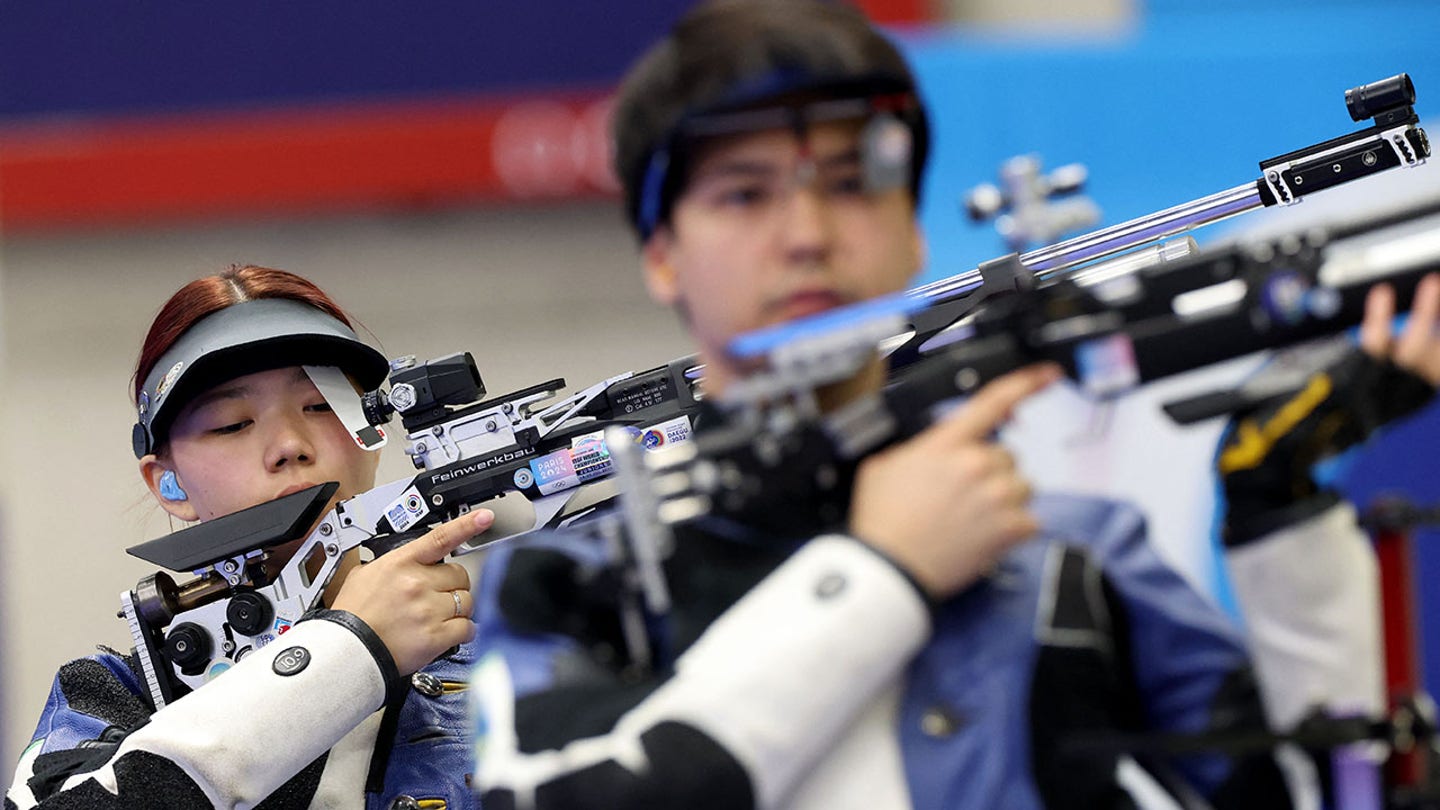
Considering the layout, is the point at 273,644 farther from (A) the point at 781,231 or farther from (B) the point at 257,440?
(A) the point at 781,231

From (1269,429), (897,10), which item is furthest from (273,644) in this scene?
(897,10)

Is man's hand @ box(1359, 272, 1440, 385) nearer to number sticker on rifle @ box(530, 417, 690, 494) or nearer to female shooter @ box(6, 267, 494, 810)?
number sticker on rifle @ box(530, 417, 690, 494)

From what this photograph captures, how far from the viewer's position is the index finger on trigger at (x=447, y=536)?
2.02 meters

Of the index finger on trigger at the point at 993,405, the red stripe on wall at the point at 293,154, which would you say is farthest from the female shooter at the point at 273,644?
the red stripe on wall at the point at 293,154

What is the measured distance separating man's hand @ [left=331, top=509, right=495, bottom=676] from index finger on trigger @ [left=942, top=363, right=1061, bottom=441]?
0.96 metres

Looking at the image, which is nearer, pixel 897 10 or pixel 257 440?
pixel 257 440

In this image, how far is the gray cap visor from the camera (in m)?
2.09

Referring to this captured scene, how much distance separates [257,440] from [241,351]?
0.11m

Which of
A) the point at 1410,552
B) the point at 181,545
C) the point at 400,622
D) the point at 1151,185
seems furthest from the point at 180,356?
the point at 1151,185

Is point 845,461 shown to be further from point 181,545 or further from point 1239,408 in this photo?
point 181,545

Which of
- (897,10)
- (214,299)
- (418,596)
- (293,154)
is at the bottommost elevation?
(418,596)

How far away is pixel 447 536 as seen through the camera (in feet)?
6.64

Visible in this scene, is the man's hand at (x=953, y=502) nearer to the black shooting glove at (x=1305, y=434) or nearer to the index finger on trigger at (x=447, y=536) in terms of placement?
the black shooting glove at (x=1305, y=434)

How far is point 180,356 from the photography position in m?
2.12
